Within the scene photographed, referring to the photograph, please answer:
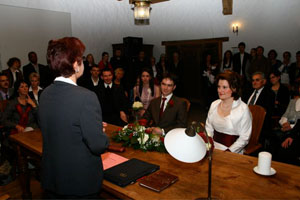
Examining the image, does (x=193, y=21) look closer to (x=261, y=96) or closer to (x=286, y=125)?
(x=261, y=96)

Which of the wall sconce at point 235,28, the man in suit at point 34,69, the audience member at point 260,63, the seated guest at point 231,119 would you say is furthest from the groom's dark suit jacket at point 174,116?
the wall sconce at point 235,28

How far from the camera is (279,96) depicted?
3861mm

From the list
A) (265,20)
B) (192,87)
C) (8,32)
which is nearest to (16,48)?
(8,32)

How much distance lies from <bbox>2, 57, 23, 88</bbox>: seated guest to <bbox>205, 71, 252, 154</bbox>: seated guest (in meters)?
3.52

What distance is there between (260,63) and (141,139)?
15.1 feet

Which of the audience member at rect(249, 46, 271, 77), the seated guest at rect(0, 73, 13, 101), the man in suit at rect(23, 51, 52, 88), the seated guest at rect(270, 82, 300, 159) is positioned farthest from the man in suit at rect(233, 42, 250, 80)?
the seated guest at rect(0, 73, 13, 101)

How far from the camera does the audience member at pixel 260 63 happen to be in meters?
5.53

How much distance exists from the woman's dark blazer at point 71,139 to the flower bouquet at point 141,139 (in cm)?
68

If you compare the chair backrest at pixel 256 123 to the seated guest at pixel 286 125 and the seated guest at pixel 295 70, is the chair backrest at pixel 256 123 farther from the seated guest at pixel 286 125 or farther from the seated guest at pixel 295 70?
the seated guest at pixel 295 70

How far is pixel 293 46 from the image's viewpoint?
5504 mm

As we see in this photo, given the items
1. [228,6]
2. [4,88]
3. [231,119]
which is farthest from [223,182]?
[4,88]

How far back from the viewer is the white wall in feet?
16.1

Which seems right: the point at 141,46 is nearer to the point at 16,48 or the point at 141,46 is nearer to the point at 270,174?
the point at 16,48

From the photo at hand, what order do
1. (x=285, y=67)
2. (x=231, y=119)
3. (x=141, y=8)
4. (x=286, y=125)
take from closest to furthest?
(x=231, y=119)
(x=141, y=8)
(x=286, y=125)
(x=285, y=67)
